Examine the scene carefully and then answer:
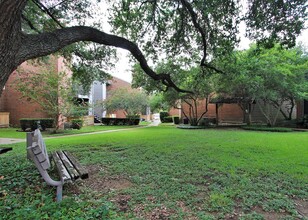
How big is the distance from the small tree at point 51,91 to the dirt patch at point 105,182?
10687mm

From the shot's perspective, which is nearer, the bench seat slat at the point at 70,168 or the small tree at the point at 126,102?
the bench seat slat at the point at 70,168

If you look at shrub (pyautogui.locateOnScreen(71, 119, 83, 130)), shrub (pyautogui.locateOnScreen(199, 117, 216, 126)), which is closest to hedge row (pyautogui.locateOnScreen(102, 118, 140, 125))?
shrub (pyautogui.locateOnScreen(71, 119, 83, 130))

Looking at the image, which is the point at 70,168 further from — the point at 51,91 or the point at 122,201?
the point at 51,91

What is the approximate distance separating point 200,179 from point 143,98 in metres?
19.3

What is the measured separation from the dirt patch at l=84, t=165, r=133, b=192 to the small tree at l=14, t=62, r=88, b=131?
421 inches

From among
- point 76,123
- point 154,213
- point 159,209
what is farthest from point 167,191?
point 76,123

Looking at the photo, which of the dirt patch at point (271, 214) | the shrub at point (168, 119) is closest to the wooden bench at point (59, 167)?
the dirt patch at point (271, 214)

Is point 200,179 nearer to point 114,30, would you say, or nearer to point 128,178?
point 128,178

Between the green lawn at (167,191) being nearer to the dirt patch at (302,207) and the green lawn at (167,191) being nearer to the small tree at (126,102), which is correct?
the dirt patch at (302,207)

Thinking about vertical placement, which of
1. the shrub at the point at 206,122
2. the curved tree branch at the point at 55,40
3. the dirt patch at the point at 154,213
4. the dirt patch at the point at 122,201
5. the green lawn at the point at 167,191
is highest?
the curved tree branch at the point at 55,40

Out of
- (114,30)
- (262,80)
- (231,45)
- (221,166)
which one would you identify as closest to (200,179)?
(221,166)

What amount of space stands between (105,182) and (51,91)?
11676 millimetres

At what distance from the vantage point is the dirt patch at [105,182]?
3526mm

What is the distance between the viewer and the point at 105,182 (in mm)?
3807
